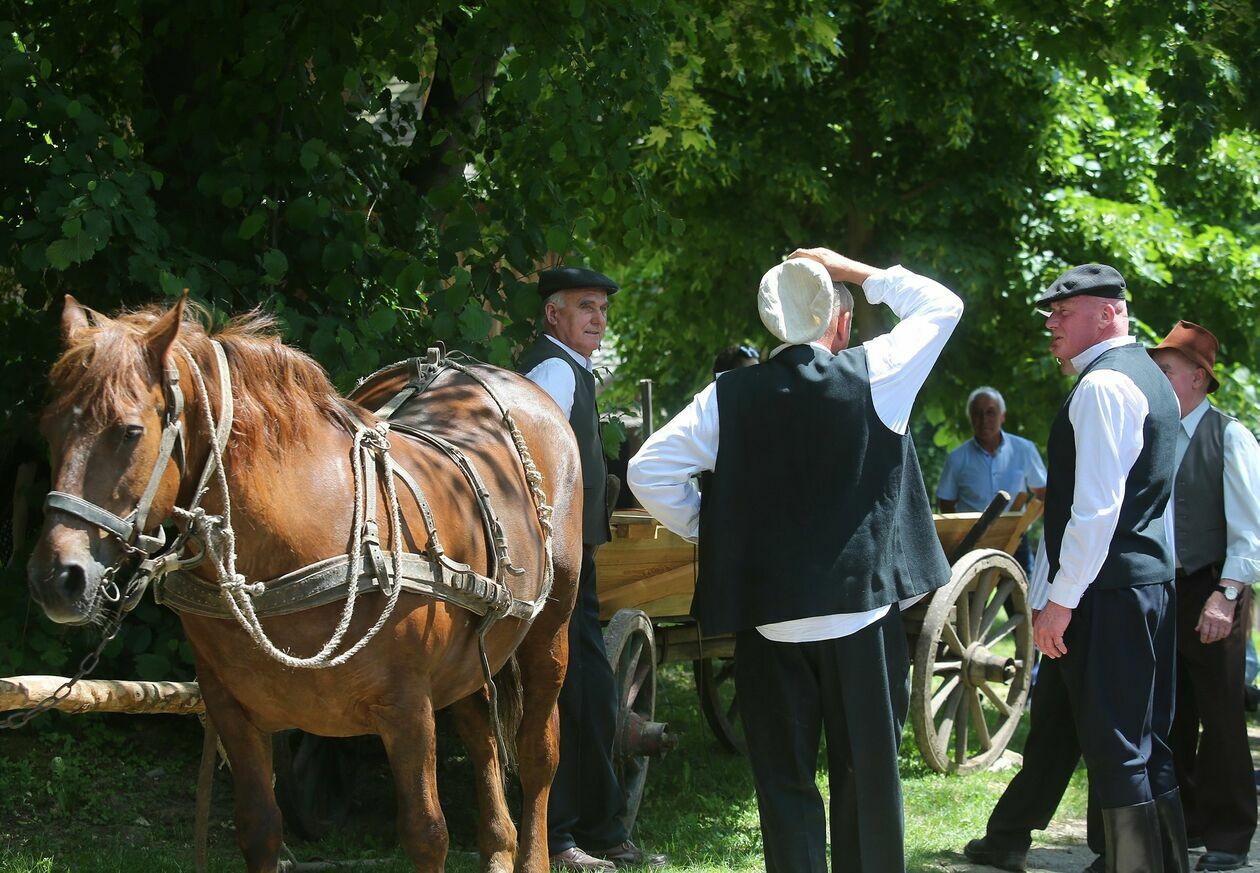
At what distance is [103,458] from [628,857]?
2.80 metres

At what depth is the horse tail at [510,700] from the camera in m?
4.41

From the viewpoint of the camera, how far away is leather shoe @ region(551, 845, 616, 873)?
4.66 meters

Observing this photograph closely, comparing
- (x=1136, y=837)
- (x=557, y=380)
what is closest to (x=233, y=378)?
(x=557, y=380)

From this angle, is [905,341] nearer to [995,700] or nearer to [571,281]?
[571,281]

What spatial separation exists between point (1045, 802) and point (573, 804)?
5.59 ft

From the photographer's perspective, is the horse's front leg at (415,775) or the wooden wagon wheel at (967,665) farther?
the wooden wagon wheel at (967,665)

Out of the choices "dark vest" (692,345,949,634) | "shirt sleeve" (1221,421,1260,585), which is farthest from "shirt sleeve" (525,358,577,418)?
"shirt sleeve" (1221,421,1260,585)

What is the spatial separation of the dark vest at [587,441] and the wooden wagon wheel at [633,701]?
0.46m

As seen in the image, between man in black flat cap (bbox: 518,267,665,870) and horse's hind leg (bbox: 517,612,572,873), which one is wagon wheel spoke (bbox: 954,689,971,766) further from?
horse's hind leg (bbox: 517,612,572,873)

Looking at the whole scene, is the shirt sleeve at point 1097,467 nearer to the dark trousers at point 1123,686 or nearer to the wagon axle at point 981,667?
the dark trousers at point 1123,686

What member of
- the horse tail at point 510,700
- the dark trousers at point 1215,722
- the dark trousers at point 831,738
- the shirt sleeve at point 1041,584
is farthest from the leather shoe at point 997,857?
the horse tail at point 510,700

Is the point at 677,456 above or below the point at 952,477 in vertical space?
above

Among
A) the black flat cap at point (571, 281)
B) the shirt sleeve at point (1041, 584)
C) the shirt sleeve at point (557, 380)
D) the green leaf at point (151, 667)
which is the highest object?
the black flat cap at point (571, 281)

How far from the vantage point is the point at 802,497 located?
11.0ft
